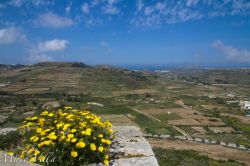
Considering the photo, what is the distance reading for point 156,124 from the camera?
190ft

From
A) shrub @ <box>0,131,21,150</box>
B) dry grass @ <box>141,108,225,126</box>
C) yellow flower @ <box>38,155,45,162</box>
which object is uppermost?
yellow flower @ <box>38,155,45,162</box>

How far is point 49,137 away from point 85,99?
84.2 metres

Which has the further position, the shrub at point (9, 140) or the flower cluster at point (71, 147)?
the shrub at point (9, 140)

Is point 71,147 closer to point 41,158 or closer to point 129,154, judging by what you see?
point 41,158

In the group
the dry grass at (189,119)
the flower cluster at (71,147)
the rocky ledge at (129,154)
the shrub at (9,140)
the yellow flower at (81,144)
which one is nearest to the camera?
the rocky ledge at (129,154)

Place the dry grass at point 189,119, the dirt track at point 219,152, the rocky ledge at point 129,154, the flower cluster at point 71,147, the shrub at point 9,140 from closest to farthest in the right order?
1. the rocky ledge at point 129,154
2. the flower cluster at point 71,147
3. the shrub at point 9,140
4. the dirt track at point 219,152
5. the dry grass at point 189,119

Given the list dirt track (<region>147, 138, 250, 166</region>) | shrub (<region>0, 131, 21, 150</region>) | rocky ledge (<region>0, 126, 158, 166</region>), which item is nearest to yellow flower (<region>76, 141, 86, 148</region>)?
rocky ledge (<region>0, 126, 158, 166</region>)

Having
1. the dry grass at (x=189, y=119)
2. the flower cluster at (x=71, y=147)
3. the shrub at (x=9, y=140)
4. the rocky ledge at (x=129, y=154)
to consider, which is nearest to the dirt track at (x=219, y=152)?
the rocky ledge at (x=129, y=154)

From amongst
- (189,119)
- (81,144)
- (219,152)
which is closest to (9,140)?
(81,144)

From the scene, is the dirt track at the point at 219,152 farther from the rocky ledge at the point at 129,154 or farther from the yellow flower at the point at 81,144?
the yellow flower at the point at 81,144

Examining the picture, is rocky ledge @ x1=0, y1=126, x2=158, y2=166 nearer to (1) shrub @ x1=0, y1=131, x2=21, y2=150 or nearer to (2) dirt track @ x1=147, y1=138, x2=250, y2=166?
(1) shrub @ x1=0, y1=131, x2=21, y2=150

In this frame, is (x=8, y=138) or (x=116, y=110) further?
(x=116, y=110)

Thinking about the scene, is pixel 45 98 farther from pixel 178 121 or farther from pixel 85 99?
pixel 178 121

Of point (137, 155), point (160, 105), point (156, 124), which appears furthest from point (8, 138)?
point (160, 105)
